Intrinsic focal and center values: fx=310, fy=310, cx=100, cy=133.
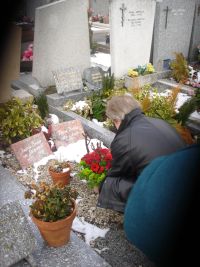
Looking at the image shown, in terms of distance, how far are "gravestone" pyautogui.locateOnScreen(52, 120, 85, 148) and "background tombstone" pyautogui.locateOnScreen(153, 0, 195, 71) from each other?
10.6 ft

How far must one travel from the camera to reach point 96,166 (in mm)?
3324

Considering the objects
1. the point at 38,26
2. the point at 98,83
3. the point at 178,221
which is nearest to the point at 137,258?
the point at 178,221

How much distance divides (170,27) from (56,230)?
595 centimetres

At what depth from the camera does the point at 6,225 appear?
2484 millimetres

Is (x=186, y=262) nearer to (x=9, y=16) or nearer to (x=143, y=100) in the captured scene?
(x=9, y=16)

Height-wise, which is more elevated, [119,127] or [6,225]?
[119,127]

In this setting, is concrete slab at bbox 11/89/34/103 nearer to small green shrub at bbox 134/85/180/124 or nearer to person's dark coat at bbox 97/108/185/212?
small green shrub at bbox 134/85/180/124

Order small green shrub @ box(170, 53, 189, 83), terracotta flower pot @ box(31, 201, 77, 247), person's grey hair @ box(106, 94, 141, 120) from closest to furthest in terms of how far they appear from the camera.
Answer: terracotta flower pot @ box(31, 201, 77, 247)
person's grey hair @ box(106, 94, 141, 120)
small green shrub @ box(170, 53, 189, 83)

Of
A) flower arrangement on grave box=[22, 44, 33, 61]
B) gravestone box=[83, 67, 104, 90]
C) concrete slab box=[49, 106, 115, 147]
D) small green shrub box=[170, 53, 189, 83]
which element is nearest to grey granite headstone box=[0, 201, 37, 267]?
concrete slab box=[49, 106, 115, 147]

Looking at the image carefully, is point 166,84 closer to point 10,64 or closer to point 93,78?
point 93,78

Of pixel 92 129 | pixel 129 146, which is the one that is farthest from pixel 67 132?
pixel 129 146

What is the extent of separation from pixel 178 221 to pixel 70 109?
4.21 meters

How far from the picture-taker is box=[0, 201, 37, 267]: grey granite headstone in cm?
234

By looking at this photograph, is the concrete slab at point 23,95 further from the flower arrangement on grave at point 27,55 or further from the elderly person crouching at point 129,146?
the elderly person crouching at point 129,146
